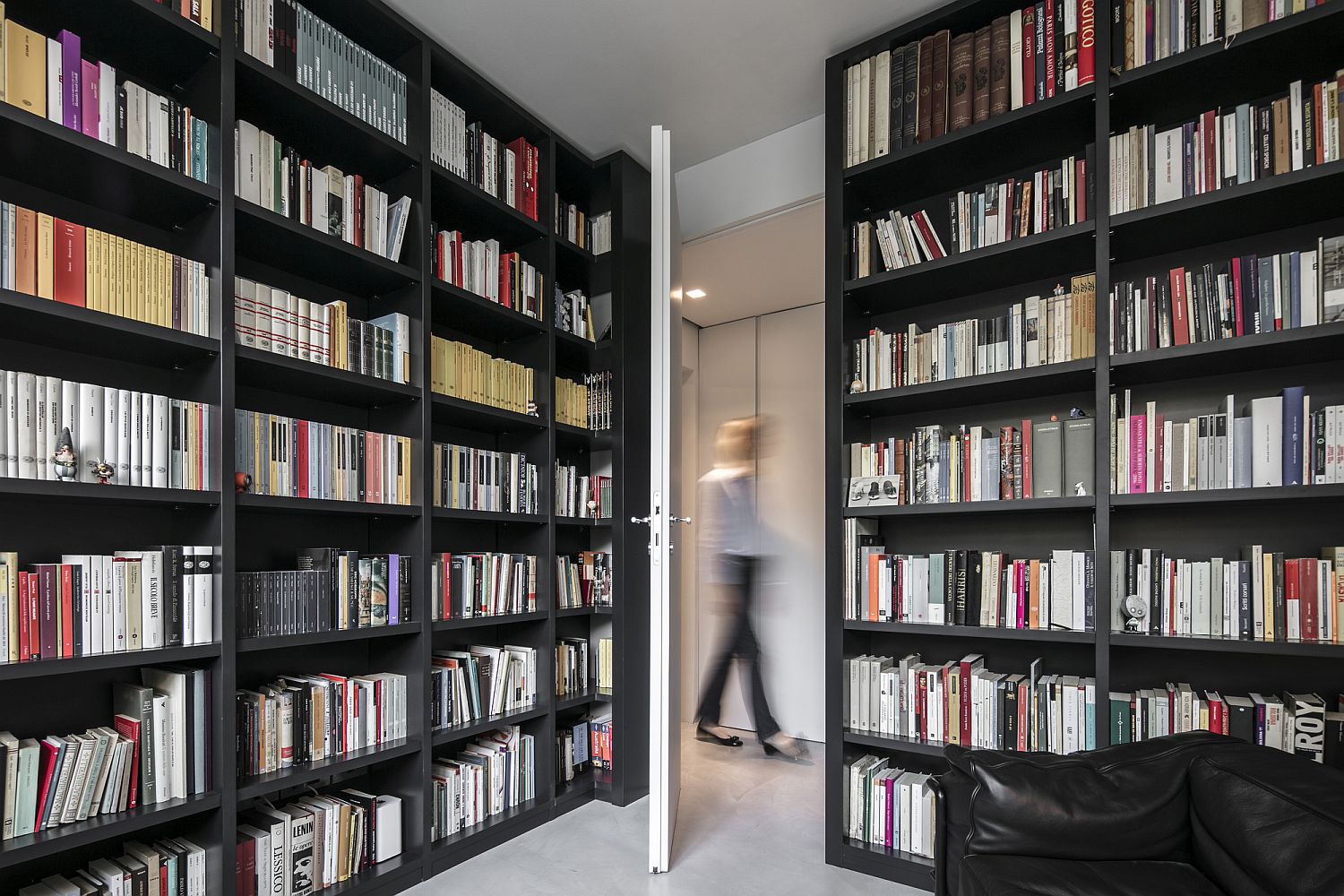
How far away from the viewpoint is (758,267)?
392cm

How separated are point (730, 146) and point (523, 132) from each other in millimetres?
926

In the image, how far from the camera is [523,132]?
3172mm

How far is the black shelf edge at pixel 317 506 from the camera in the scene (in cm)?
205

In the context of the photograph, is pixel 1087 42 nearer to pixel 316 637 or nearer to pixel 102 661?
pixel 316 637

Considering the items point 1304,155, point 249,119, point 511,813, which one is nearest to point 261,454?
point 249,119

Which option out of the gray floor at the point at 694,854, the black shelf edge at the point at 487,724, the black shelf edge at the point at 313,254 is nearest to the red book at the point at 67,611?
the black shelf edge at the point at 313,254

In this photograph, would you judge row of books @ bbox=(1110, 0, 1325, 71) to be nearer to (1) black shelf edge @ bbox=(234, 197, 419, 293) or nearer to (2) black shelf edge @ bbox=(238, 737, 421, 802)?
(1) black shelf edge @ bbox=(234, 197, 419, 293)

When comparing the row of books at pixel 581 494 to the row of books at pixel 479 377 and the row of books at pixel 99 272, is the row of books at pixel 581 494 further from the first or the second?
the row of books at pixel 99 272

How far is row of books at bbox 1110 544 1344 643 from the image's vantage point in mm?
1882

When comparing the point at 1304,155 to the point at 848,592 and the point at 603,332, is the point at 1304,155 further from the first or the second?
the point at 603,332

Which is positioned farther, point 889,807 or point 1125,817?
point 889,807

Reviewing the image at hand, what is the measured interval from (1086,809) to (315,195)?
8.57 ft

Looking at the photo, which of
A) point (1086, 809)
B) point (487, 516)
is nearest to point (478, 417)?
point (487, 516)

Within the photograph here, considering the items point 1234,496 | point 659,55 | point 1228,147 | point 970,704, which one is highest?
point 659,55
